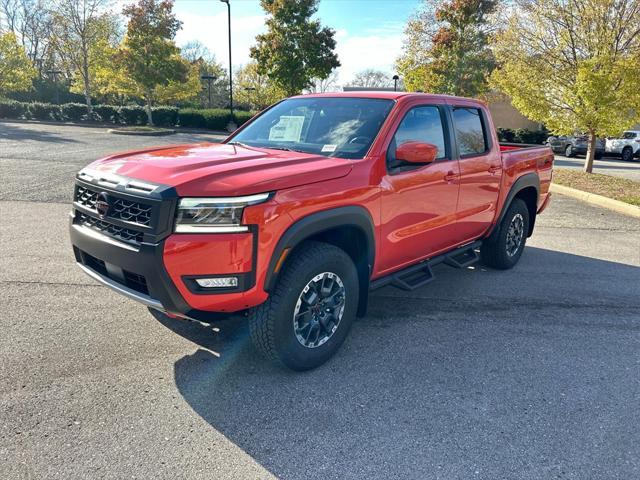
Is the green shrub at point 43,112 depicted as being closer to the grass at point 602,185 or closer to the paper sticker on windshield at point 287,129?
the grass at point 602,185

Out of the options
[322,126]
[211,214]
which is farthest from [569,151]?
[211,214]

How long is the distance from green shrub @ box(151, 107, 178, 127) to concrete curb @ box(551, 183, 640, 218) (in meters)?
23.7

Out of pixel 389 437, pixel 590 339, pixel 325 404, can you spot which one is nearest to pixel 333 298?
pixel 325 404

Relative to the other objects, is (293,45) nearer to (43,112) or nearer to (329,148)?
(43,112)

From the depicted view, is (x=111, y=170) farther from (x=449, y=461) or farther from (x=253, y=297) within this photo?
(x=449, y=461)

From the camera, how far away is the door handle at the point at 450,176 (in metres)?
4.11

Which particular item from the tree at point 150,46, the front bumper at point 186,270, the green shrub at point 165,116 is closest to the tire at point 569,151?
the tree at point 150,46

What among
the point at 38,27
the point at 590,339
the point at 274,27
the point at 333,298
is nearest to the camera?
the point at 333,298

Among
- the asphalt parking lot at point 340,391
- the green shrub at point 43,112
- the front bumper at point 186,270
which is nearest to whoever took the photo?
the asphalt parking lot at point 340,391

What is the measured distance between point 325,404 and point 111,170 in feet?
6.74

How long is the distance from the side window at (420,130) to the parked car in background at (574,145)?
21486mm

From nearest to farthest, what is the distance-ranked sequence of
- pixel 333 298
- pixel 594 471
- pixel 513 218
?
pixel 594 471 → pixel 333 298 → pixel 513 218

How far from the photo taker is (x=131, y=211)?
2826mm

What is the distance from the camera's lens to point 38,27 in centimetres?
5350
